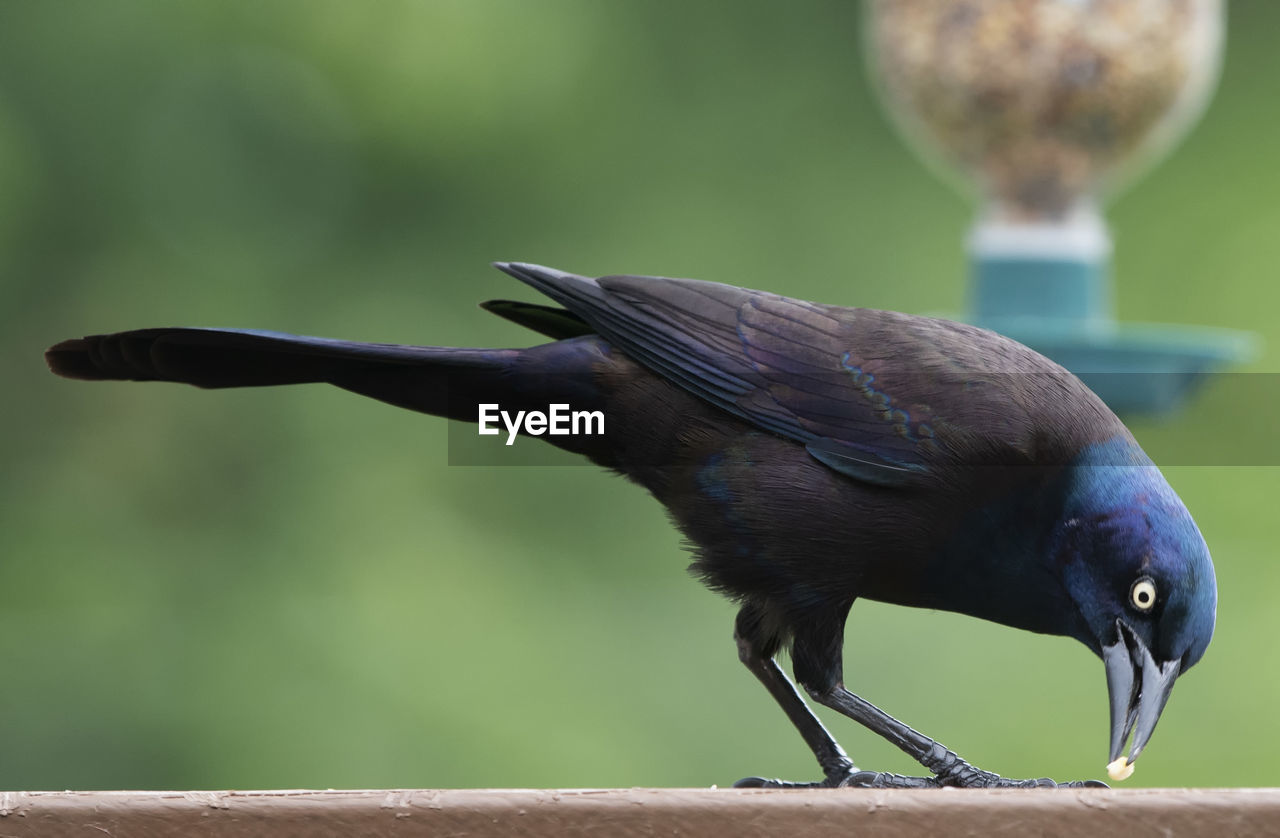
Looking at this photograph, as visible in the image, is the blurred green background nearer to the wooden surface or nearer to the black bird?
the black bird

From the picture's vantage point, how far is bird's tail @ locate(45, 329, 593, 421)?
118 inches

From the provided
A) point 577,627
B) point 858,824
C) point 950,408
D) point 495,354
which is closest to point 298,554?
point 577,627

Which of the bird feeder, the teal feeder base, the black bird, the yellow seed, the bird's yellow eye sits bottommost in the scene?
the yellow seed

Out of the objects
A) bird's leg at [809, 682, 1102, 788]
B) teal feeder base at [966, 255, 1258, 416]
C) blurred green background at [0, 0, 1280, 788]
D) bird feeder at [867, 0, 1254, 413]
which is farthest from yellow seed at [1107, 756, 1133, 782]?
blurred green background at [0, 0, 1280, 788]

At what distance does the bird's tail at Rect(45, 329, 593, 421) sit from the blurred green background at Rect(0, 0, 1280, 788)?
341cm

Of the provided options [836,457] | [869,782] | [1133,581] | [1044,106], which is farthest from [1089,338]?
[869,782]

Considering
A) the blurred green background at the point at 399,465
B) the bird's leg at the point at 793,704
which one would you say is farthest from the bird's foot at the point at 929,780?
the blurred green background at the point at 399,465

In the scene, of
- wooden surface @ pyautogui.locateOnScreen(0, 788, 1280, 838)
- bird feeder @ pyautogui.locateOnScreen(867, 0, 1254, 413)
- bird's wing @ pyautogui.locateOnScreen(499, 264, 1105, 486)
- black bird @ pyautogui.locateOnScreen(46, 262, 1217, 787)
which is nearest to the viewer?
wooden surface @ pyautogui.locateOnScreen(0, 788, 1280, 838)

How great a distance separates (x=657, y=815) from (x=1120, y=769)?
3.04 ft

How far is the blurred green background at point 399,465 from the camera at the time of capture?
6.62 metres

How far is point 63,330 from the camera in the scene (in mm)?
6965

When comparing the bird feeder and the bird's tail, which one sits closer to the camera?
the bird's tail

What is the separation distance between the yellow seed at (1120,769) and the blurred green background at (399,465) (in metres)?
3.77

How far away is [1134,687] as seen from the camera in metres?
2.73
